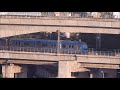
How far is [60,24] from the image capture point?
95.6 ft

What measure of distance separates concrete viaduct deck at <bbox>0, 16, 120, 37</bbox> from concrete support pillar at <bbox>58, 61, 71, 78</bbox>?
11.9 feet

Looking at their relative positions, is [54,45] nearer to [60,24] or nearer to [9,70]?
[60,24]

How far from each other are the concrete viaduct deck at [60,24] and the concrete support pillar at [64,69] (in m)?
3.63

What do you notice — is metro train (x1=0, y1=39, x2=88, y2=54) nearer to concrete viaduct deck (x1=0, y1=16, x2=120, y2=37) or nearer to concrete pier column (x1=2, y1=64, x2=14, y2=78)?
concrete viaduct deck (x1=0, y1=16, x2=120, y2=37)

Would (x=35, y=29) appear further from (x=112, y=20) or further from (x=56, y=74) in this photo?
(x=112, y=20)

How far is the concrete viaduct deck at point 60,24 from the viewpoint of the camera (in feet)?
94.0

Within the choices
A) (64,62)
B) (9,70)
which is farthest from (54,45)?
(9,70)

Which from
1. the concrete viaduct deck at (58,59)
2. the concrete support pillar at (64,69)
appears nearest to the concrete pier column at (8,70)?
the concrete viaduct deck at (58,59)

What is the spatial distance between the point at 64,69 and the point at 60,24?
445 centimetres

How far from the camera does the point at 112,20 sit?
2841cm

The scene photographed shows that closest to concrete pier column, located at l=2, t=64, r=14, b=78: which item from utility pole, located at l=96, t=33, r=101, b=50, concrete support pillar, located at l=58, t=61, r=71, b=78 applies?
concrete support pillar, located at l=58, t=61, r=71, b=78

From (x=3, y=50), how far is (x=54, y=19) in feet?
17.9

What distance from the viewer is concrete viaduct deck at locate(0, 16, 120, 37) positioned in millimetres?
28641
